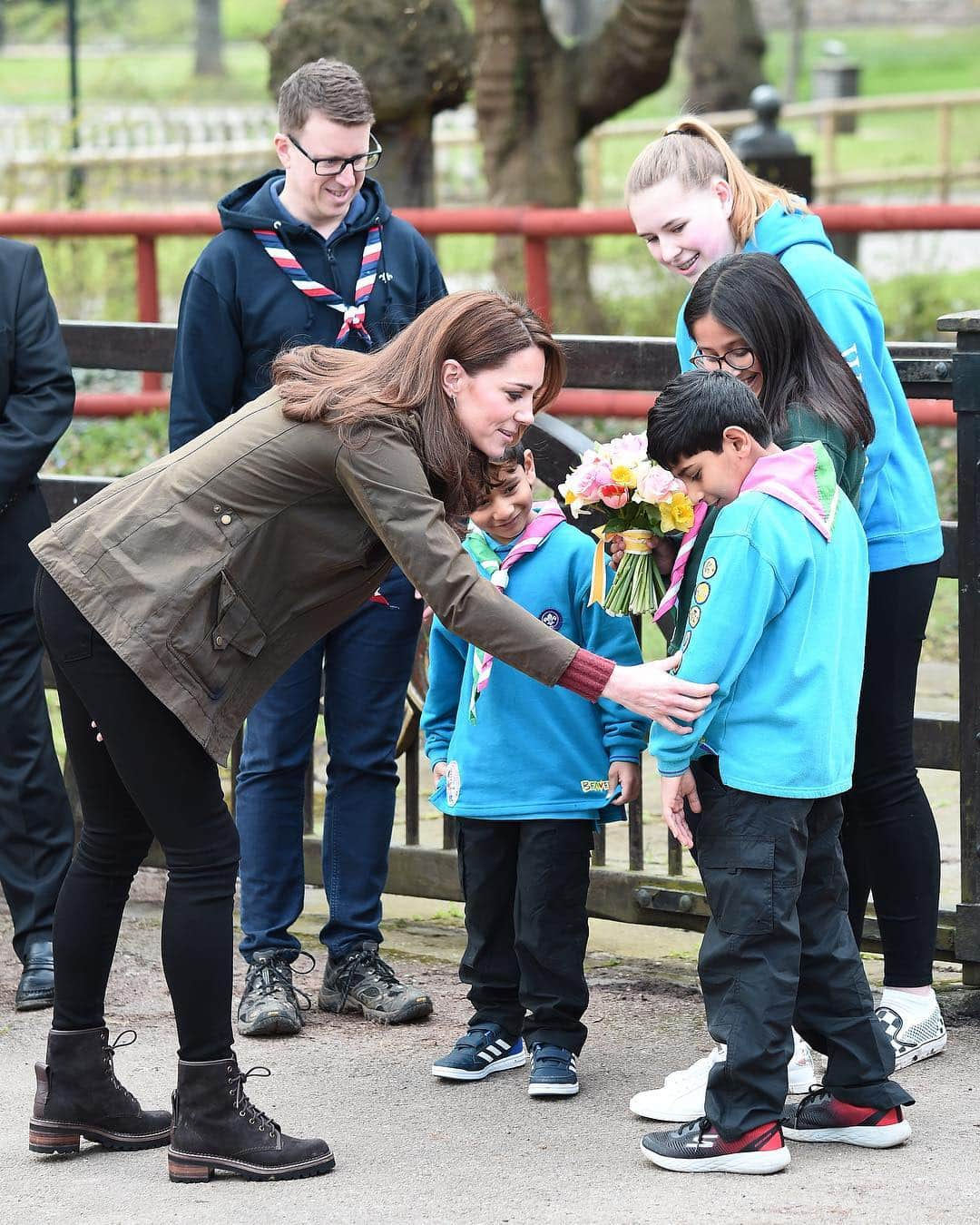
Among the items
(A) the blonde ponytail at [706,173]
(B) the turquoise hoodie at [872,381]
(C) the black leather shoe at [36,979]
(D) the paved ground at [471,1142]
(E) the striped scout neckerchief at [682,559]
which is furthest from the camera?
(C) the black leather shoe at [36,979]

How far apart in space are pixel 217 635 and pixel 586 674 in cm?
63

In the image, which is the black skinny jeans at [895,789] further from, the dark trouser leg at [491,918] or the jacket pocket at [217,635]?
the jacket pocket at [217,635]

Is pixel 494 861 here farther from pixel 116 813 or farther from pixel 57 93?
pixel 57 93

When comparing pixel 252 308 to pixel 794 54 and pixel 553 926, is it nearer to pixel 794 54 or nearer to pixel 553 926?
pixel 553 926

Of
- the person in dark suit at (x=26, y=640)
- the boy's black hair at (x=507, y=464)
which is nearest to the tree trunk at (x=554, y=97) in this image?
the person in dark suit at (x=26, y=640)

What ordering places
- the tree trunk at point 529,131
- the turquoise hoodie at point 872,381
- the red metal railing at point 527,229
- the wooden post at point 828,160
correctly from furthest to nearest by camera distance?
1. the wooden post at point 828,160
2. the tree trunk at point 529,131
3. the red metal railing at point 527,229
4. the turquoise hoodie at point 872,381

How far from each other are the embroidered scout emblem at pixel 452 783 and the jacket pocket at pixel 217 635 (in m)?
0.63

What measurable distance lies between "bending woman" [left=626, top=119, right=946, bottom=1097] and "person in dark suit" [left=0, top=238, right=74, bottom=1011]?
151 cm

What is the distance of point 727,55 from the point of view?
18844 mm

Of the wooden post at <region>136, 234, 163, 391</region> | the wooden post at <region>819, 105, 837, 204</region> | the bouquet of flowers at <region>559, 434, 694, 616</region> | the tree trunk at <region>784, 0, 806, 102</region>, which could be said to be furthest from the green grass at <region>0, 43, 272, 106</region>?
the bouquet of flowers at <region>559, 434, 694, 616</region>

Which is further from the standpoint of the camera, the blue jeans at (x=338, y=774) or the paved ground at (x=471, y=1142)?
the blue jeans at (x=338, y=774)

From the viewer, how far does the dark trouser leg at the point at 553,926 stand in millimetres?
3652

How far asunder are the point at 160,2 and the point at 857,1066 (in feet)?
189

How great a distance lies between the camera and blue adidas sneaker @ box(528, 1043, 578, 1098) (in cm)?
361
